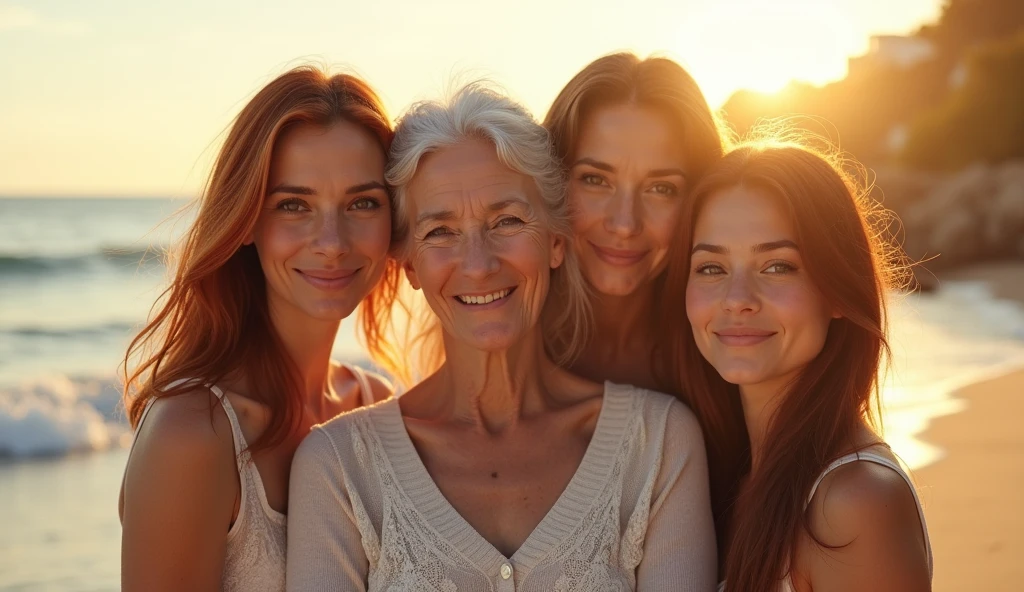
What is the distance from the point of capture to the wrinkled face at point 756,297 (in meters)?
3.38

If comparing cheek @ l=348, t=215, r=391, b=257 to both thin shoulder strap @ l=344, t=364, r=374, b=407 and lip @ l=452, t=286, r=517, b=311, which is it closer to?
lip @ l=452, t=286, r=517, b=311

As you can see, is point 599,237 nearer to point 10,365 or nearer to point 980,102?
point 10,365

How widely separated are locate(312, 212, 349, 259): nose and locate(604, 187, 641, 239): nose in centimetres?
104

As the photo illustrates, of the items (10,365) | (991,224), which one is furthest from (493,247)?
(991,224)

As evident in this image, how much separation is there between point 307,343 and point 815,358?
1.85 m

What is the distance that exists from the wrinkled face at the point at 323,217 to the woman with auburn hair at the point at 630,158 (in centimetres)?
80

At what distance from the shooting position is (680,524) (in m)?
3.36

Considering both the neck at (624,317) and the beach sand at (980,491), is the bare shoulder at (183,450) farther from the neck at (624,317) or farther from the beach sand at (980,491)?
the beach sand at (980,491)

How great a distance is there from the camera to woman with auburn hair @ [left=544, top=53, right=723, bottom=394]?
4.16 m

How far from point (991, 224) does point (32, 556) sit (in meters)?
21.6

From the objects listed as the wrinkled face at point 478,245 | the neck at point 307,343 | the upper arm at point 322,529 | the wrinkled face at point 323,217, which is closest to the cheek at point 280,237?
the wrinkled face at point 323,217

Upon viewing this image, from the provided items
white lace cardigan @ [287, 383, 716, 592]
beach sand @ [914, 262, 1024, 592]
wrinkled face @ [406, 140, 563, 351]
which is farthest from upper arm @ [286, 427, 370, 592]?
beach sand @ [914, 262, 1024, 592]

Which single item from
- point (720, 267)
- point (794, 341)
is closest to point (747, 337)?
point (794, 341)

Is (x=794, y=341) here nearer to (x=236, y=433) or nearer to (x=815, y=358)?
(x=815, y=358)
